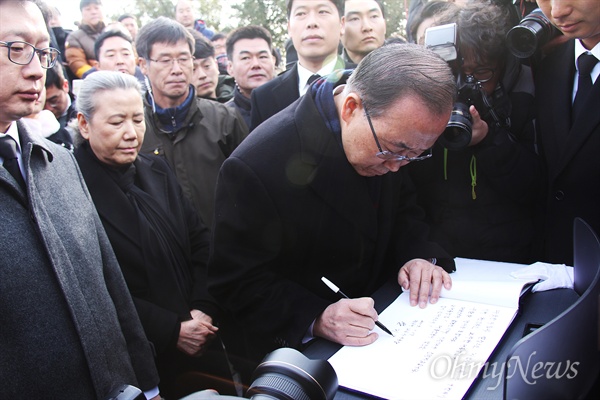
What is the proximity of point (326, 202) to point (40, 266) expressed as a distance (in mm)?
884

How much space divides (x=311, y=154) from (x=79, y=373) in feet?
3.21

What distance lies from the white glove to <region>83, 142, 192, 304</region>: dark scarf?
1336 millimetres

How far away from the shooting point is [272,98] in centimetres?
283

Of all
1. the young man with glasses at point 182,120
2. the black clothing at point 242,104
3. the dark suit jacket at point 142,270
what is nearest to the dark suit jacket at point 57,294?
the dark suit jacket at point 142,270

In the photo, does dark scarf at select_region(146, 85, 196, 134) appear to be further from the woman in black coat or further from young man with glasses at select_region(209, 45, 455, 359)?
young man with glasses at select_region(209, 45, 455, 359)

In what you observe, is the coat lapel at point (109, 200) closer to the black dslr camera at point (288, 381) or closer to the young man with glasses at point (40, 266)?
the young man with glasses at point (40, 266)

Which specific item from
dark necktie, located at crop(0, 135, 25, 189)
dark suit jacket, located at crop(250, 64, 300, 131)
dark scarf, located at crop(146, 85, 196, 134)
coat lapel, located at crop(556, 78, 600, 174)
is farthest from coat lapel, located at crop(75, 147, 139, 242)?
coat lapel, located at crop(556, 78, 600, 174)

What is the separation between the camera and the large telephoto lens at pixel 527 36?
175 centimetres

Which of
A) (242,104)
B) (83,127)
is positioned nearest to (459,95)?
(83,127)

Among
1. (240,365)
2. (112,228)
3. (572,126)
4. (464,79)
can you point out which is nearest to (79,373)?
(112,228)

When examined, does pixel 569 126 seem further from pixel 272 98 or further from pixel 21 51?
pixel 21 51

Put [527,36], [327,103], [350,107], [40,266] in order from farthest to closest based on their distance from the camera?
[527,36], [327,103], [350,107], [40,266]

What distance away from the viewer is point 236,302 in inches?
60.7

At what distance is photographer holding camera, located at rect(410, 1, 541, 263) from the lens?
1836 mm
